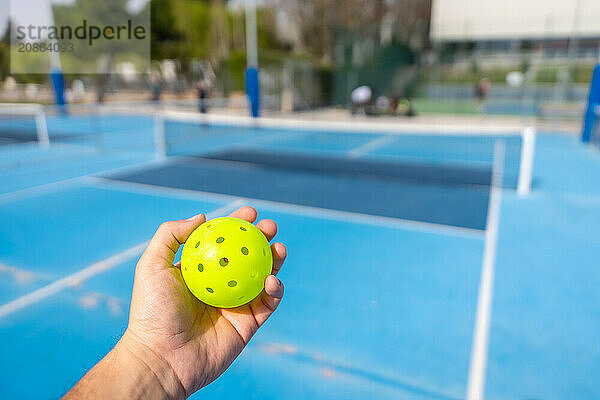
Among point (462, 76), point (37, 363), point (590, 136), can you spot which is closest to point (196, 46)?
point (462, 76)

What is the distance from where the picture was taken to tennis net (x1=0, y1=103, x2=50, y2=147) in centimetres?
1256

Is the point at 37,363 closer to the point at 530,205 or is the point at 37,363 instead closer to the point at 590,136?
the point at 530,205

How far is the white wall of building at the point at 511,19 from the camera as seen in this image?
78.1 ft

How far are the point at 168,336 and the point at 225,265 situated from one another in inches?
15.3

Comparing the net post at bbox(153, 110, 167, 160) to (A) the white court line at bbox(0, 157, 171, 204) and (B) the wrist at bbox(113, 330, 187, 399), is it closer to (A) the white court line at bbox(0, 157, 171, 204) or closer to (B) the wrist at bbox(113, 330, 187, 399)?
(A) the white court line at bbox(0, 157, 171, 204)

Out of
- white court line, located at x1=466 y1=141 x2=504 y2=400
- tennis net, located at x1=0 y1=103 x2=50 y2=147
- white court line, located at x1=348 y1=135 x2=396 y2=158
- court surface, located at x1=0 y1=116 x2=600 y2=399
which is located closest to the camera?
white court line, located at x1=466 y1=141 x2=504 y2=400

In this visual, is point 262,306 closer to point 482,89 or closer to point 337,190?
point 337,190

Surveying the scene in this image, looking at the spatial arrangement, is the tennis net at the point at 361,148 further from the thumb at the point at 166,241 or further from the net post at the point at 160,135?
the thumb at the point at 166,241

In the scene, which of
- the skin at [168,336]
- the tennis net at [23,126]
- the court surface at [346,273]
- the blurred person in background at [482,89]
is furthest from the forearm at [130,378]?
the blurred person in background at [482,89]

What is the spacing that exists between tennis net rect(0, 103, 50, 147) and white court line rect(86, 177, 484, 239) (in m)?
4.77

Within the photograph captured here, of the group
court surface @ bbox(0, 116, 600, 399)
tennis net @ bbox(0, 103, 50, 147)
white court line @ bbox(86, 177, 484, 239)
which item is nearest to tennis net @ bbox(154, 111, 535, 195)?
court surface @ bbox(0, 116, 600, 399)

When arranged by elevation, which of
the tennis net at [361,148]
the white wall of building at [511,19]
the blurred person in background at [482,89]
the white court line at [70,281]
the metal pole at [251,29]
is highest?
the white wall of building at [511,19]

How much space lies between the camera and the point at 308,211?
739 centimetres

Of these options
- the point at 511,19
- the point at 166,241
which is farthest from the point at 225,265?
the point at 511,19
